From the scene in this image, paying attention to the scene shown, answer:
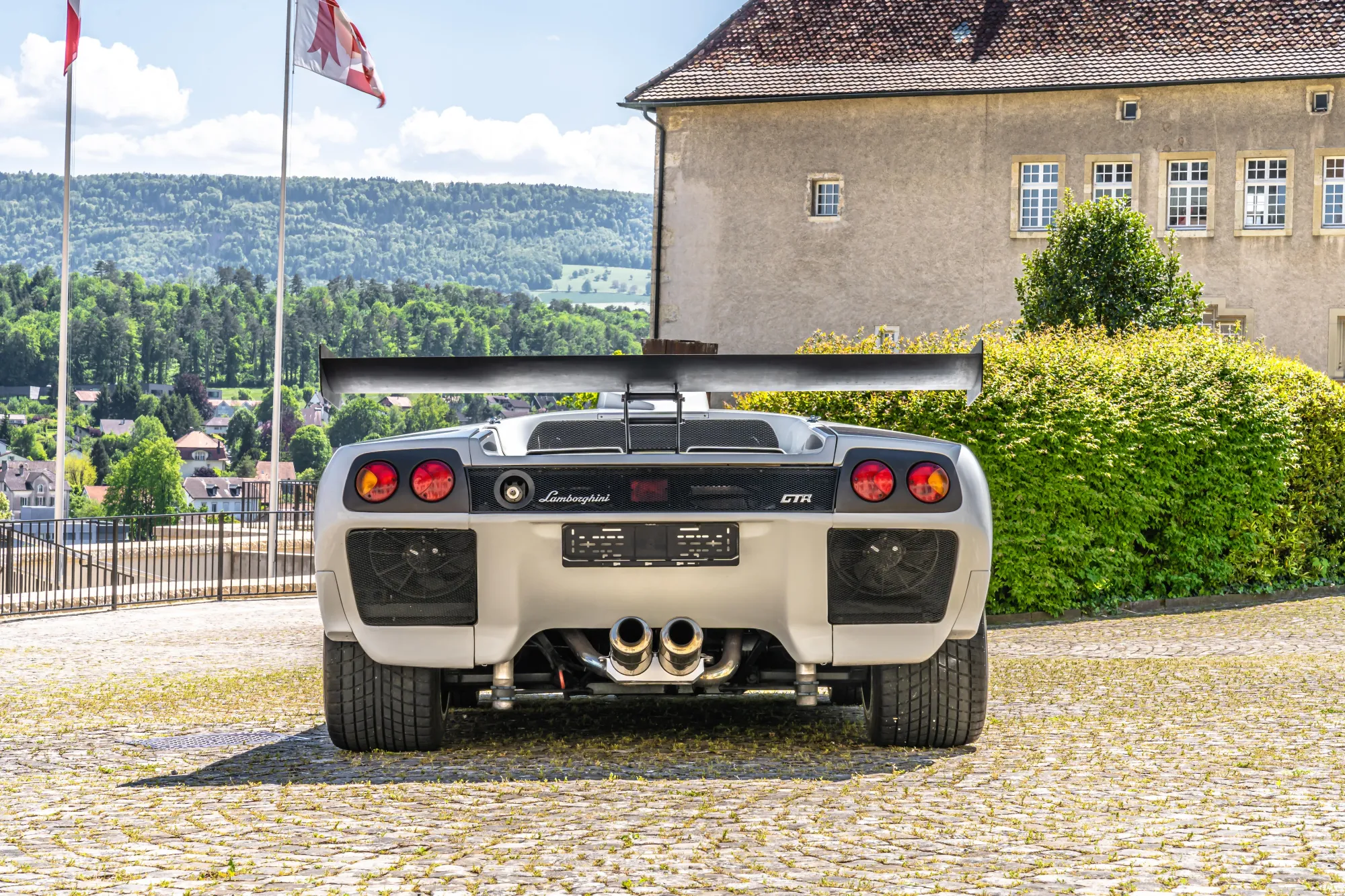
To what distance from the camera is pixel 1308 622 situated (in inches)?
551

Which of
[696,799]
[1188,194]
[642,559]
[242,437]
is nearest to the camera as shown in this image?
[696,799]

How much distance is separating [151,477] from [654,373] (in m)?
100

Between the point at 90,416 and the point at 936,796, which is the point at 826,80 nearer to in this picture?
the point at 936,796

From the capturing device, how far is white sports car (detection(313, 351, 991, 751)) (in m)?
6.17

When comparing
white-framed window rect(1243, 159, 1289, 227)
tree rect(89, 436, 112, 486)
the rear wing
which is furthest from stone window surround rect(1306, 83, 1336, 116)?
tree rect(89, 436, 112, 486)

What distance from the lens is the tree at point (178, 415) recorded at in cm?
12481

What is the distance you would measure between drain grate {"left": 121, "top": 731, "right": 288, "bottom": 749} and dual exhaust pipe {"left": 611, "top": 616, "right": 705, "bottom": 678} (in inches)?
75.6

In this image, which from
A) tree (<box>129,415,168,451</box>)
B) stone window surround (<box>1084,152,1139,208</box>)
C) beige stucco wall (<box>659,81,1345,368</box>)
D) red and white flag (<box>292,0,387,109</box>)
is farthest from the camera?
Result: tree (<box>129,415,168,451</box>)

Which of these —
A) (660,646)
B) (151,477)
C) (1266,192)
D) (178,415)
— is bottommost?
(151,477)

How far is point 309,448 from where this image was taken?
10906 centimetres

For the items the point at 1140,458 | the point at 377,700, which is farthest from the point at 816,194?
the point at 377,700

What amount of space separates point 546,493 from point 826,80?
31.7 meters

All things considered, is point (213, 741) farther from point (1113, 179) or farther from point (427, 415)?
point (427, 415)

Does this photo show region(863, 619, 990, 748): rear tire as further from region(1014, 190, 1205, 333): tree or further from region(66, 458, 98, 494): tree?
region(66, 458, 98, 494): tree
